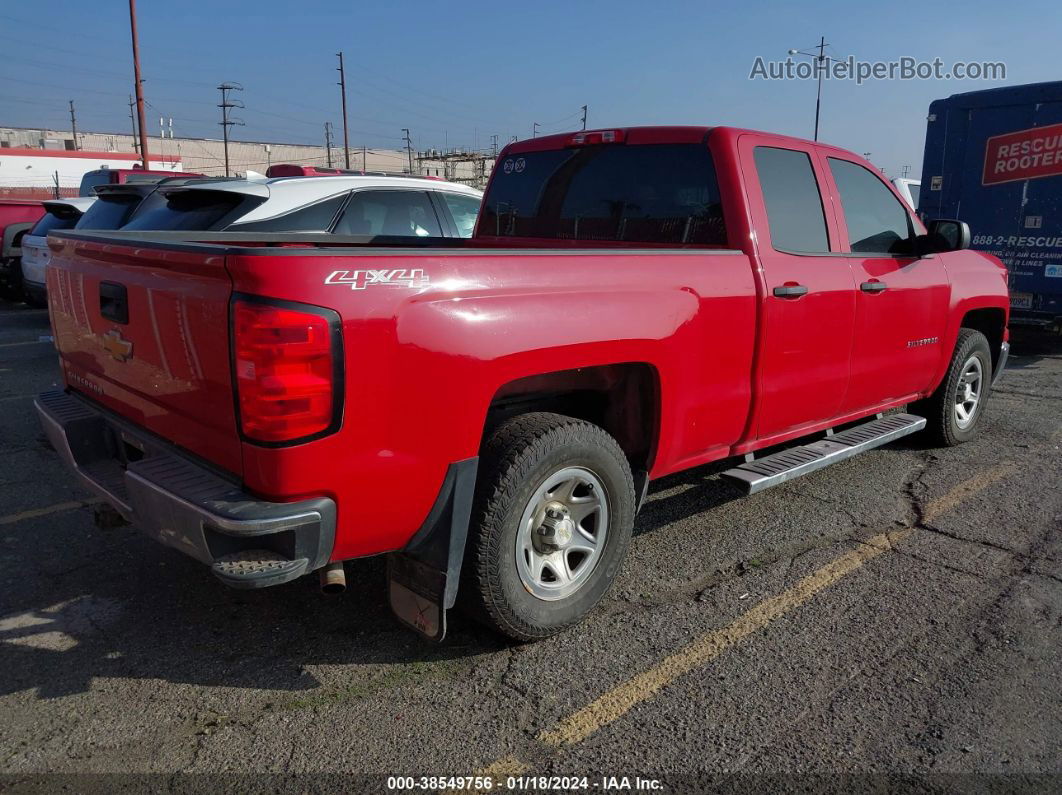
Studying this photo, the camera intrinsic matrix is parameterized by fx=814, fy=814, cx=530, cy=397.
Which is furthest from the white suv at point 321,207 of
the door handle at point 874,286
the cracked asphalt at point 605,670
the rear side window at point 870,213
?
the door handle at point 874,286

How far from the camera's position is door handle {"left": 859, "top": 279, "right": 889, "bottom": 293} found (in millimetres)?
4484

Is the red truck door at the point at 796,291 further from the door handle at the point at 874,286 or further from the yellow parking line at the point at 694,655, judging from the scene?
the yellow parking line at the point at 694,655

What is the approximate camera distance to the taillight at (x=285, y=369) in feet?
7.66

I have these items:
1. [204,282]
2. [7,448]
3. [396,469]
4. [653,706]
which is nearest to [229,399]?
[204,282]

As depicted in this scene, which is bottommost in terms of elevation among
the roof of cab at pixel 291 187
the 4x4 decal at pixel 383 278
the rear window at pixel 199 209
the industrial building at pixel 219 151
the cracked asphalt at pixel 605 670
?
the cracked asphalt at pixel 605 670

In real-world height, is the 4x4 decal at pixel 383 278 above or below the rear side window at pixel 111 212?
below

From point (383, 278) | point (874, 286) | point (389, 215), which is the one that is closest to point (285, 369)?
point (383, 278)

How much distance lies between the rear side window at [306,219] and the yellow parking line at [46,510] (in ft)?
7.48

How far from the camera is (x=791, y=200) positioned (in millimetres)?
4242

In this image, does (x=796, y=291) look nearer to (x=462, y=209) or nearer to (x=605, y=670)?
(x=605, y=670)

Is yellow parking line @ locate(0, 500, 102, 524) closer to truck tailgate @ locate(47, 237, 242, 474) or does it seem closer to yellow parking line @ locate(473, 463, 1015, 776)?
truck tailgate @ locate(47, 237, 242, 474)

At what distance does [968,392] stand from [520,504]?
4.53 metres

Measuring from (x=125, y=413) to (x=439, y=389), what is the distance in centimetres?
138

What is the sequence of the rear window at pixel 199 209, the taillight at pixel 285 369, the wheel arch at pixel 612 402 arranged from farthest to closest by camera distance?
the rear window at pixel 199 209, the wheel arch at pixel 612 402, the taillight at pixel 285 369
